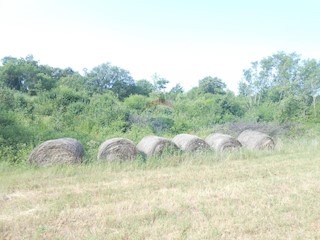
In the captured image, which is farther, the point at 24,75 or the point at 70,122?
the point at 24,75

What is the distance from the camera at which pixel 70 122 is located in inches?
533

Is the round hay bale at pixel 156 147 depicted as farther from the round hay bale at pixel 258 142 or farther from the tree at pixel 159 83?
the tree at pixel 159 83

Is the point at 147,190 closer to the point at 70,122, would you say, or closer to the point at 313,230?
the point at 313,230

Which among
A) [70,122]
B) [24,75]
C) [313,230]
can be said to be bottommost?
[313,230]

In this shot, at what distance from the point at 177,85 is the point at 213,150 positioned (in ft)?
109

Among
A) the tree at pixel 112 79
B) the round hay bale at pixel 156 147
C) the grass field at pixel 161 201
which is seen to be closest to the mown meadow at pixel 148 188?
the grass field at pixel 161 201

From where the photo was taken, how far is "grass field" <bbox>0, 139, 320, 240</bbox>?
3.78 metres

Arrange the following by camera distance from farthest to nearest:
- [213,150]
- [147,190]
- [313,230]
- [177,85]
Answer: [177,85]
[213,150]
[147,190]
[313,230]

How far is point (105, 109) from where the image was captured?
48.9 feet

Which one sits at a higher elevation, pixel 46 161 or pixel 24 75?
pixel 24 75

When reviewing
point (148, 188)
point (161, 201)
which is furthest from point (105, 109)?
point (161, 201)

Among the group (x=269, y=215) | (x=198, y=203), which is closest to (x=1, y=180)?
(x=198, y=203)

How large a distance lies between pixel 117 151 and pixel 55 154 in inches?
59.3

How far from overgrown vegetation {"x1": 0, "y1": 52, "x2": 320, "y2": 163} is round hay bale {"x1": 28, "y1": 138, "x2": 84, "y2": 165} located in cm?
40
